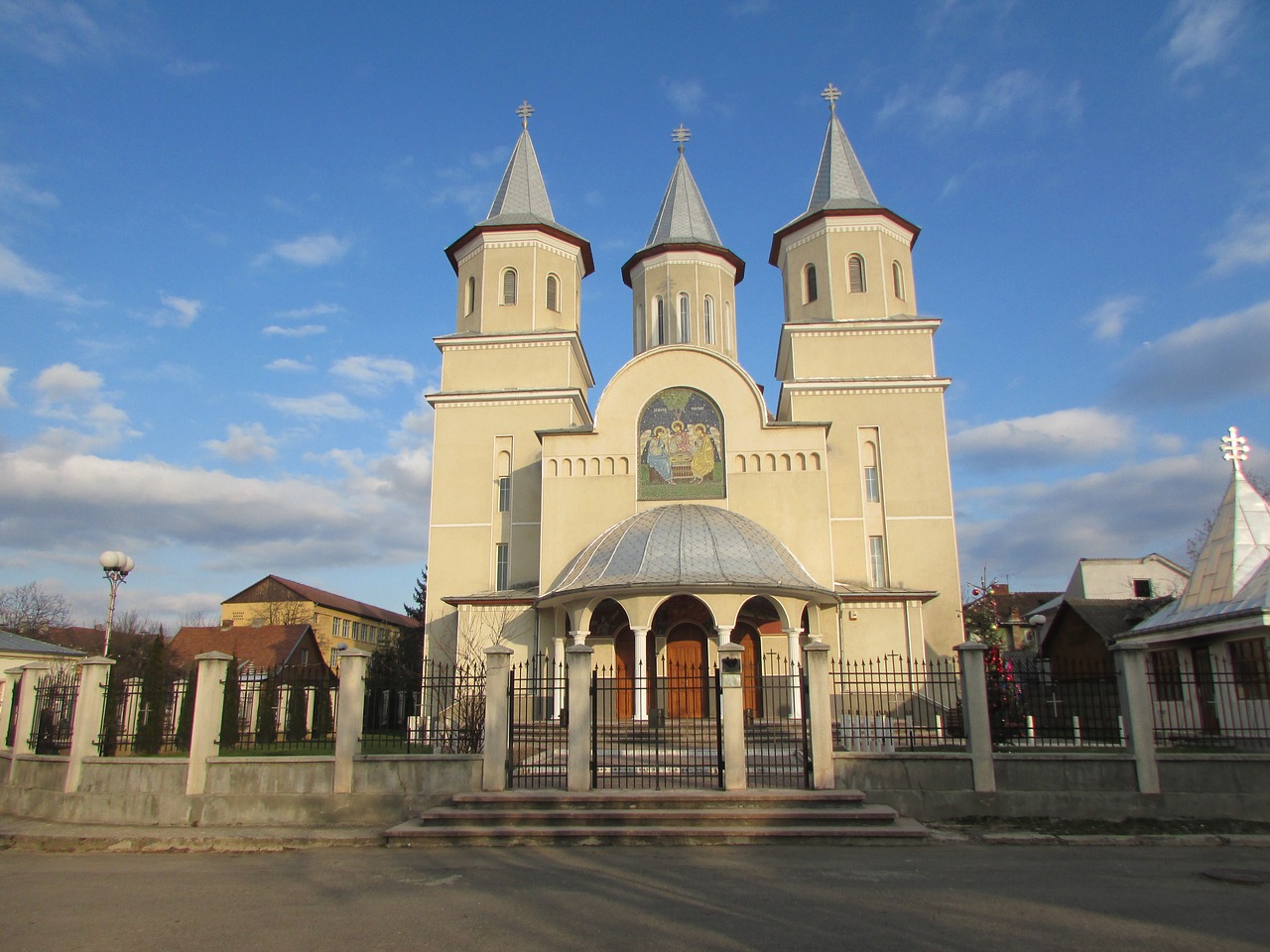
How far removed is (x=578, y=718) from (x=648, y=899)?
4752 mm

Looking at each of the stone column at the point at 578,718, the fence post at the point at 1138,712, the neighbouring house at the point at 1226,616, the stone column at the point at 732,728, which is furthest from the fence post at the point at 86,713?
the neighbouring house at the point at 1226,616

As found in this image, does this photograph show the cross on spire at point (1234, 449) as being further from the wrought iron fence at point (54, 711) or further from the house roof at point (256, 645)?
the house roof at point (256, 645)

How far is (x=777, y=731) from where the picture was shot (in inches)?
728

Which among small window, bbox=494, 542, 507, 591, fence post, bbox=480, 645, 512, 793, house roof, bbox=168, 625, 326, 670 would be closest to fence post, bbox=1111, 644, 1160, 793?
fence post, bbox=480, 645, 512, 793

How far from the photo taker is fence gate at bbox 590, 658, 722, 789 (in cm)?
1291

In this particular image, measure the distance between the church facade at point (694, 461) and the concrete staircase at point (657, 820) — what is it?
333 inches

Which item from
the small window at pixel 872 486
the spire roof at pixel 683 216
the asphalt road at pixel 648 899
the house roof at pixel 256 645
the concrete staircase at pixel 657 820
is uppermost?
the spire roof at pixel 683 216

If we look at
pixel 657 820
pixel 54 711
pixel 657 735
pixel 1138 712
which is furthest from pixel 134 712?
pixel 1138 712

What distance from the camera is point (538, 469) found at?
87.3 feet

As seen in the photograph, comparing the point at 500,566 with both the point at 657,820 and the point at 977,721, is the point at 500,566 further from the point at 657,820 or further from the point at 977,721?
the point at 977,721

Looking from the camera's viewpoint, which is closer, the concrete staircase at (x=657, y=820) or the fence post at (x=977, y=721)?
the concrete staircase at (x=657, y=820)

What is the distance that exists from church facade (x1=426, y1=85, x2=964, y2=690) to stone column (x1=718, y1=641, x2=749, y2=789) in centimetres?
732

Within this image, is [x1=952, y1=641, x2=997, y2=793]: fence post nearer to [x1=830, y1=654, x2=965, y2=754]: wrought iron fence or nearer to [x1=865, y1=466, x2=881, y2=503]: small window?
[x1=830, y1=654, x2=965, y2=754]: wrought iron fence

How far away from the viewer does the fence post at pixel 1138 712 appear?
11.9 m
